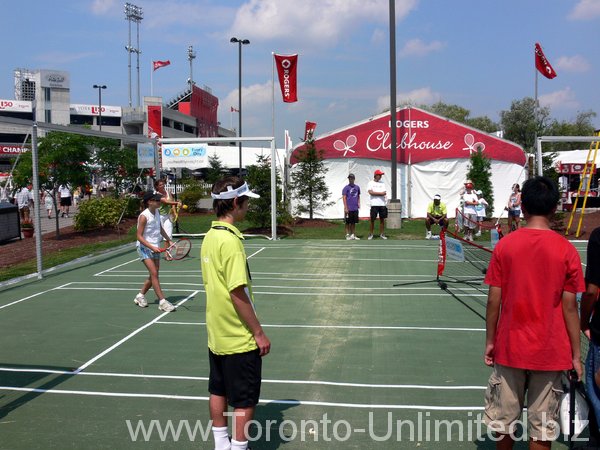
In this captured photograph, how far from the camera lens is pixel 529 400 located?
384 cm

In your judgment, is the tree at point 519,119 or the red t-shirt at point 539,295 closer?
the red t-shirt at point 539,295

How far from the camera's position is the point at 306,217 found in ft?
87.8

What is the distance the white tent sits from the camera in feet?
89.1

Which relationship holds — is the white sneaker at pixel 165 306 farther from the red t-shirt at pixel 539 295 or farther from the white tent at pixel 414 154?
the white tent at pixel 414 154

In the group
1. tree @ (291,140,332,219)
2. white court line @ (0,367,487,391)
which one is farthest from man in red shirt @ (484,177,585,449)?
tree @ (291,140,332,219)

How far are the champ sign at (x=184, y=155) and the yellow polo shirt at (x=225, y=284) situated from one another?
15542 millimetres

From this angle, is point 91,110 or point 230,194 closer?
point 230,194

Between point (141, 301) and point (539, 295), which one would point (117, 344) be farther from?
point (539, 295)

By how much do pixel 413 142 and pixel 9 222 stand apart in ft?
56.0

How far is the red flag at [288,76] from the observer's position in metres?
26.2

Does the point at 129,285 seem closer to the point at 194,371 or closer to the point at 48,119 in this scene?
the point at 194,371

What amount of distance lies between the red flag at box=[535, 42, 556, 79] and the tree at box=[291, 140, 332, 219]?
403 inches

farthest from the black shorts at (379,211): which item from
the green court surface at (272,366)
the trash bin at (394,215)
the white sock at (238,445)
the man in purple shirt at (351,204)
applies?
the white sock at (238,445)

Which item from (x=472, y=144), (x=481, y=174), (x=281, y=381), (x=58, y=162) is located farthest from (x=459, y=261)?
(x=472, y=144)
